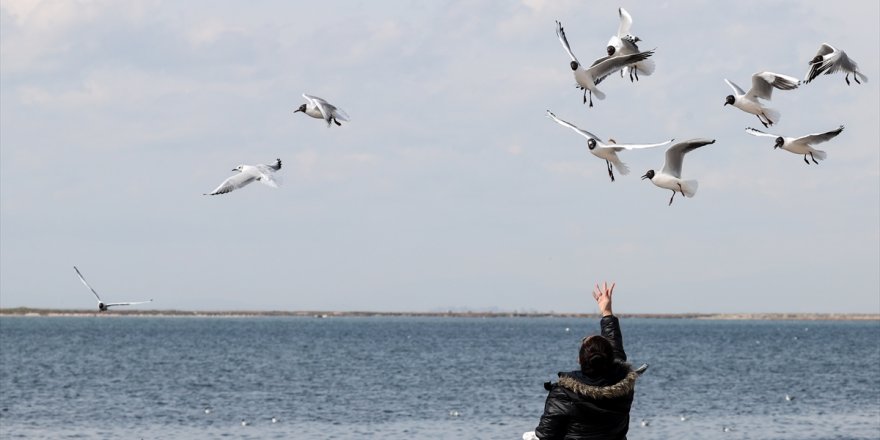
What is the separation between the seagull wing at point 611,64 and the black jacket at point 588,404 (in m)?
6.58

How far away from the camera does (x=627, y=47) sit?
1411cm

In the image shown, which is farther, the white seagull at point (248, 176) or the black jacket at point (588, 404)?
the white seagull at point (248, 176)

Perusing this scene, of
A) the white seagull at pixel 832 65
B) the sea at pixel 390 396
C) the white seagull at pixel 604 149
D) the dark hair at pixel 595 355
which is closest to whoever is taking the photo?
the dark hair at pixel 595 355

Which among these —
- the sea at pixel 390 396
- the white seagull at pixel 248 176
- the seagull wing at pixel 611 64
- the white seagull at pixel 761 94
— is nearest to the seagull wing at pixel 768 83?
the white seagull at pixel 761 94

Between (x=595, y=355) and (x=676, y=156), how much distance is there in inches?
233

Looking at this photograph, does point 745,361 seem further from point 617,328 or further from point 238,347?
point 617,328

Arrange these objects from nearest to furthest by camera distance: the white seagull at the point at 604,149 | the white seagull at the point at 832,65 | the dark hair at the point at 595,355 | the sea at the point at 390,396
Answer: the dark hair at the point at 595,355 < the white seagull at the point at 604,149 < the white seagull at the point at 832,65 < the sea at the point at 390,396

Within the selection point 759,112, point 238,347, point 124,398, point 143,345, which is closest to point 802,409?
point 124,398

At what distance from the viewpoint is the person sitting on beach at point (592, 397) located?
722cm

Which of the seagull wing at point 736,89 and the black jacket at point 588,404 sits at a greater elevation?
the seagull wing at point 736,89

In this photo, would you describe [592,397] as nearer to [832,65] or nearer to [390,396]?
[832,65]

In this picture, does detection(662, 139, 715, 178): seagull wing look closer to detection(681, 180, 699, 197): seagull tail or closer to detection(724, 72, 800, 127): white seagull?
detection(681, 180, 699, 197): seagull tail

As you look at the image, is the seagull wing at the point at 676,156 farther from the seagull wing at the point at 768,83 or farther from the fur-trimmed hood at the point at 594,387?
the fur-trimmed hood at the point at 594,387

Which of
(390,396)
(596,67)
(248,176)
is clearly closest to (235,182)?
(248,176)
